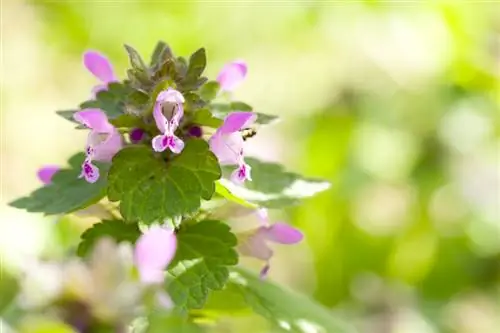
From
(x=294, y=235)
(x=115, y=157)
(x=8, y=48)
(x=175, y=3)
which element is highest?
(x=115, y=157)

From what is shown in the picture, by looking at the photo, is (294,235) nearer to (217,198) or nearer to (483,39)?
(217,198)

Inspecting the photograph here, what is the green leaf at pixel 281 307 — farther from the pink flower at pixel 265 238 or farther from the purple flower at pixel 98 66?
the purple flower at pixel 98 66

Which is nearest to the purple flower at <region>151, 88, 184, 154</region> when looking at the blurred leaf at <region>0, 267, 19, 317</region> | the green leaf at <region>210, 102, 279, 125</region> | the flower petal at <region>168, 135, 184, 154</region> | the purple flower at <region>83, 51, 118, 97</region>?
the flower petal at <region>168, 135, 184, 154</region>

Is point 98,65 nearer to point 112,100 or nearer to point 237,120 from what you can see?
point 112,100

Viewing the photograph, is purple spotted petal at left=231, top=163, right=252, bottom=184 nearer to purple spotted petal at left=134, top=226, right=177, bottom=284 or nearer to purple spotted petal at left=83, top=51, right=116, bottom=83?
purple spotted petal at left=134, top=226, right=177, bottom=284

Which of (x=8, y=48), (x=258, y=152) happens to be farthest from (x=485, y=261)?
(x=8, y=48)
